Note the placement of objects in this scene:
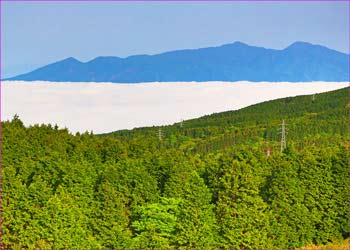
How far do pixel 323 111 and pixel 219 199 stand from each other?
83402 mm

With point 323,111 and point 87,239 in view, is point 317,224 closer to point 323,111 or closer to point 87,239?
point 87,239

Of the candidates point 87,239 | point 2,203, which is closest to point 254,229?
point 87,239

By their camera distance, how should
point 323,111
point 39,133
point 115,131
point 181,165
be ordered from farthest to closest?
1. point 323,111
2. point 115,131
3. point 39,133
4. point 181,165

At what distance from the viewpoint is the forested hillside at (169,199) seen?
39125 mm

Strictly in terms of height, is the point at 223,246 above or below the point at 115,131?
below

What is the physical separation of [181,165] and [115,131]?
67.6 m

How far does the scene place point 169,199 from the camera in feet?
138

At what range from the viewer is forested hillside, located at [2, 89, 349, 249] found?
3912 centimetres

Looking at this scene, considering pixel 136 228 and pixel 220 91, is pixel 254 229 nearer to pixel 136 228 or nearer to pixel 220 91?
pixel 136 228

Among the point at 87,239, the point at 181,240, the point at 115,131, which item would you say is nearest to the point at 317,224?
the point at 181,240

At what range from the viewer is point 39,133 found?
5319 centimetres

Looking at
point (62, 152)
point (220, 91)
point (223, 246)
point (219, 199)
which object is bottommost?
point (223, 246)

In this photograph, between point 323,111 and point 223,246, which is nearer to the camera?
point 223,246

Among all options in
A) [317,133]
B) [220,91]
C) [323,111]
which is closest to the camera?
[317,133]
